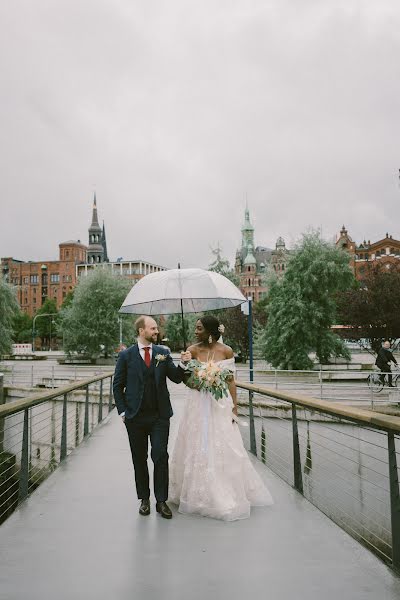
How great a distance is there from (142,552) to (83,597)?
81cm

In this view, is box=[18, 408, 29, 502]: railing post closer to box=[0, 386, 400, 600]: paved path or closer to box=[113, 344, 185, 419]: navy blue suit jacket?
box=[0, 386, 400, 600]: paved path

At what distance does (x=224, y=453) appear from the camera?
4938 mm

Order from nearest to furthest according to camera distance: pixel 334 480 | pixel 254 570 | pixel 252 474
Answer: pixel 254 570 → pixel 252 474 → pixel 334 480

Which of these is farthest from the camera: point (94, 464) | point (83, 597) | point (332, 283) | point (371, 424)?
point (332, 283)

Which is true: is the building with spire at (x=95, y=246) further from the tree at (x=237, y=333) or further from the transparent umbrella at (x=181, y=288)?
the transparent umbrella at (x=181, y=288)

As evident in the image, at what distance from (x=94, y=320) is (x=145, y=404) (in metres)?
42.1

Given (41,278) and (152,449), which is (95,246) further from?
(152,449)

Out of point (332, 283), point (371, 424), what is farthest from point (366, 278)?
point (371, 424)

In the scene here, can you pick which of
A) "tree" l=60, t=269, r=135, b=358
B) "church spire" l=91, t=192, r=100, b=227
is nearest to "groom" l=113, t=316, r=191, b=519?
"tree" l=60, t=269, r=135, b=358

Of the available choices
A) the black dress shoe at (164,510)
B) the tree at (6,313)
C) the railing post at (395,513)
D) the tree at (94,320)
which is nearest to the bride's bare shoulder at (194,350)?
the black dress shoe at (164,510)

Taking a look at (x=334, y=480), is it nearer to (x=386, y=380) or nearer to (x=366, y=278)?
(x=386, y=380)

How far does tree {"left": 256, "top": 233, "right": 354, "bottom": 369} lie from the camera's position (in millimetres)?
29516

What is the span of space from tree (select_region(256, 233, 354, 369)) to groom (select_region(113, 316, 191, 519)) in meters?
24.7

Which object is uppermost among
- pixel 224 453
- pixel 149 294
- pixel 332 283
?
pixel 332 283
